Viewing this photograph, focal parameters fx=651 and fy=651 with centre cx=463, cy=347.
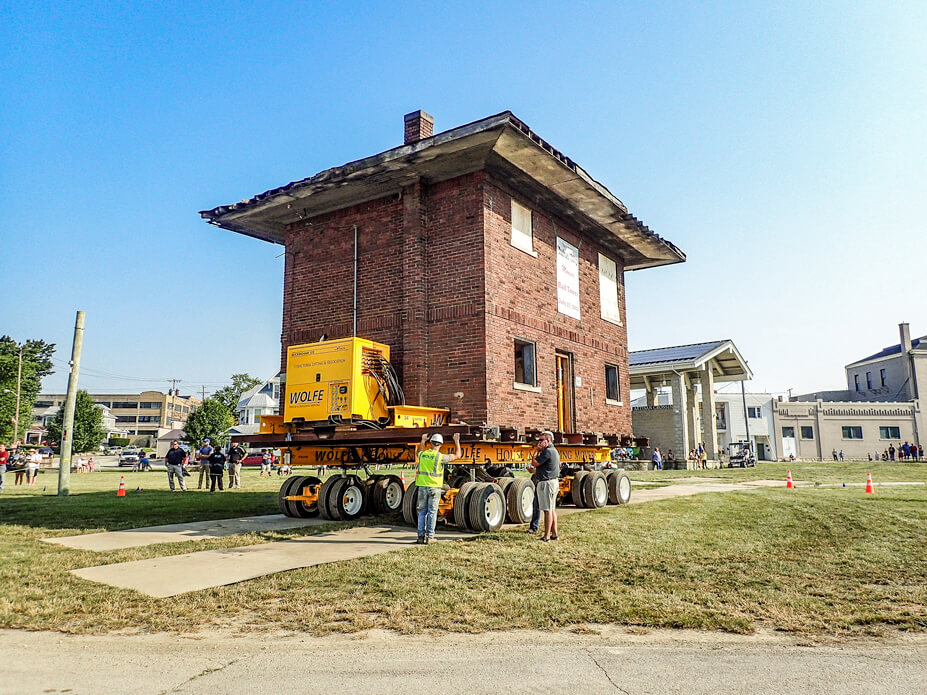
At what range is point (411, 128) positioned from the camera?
15781 millimetres

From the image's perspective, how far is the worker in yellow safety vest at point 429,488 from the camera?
33.4 ft

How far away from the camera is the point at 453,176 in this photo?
46.9 ft

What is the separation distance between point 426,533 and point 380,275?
21.8 feet

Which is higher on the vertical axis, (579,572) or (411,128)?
(411,128)

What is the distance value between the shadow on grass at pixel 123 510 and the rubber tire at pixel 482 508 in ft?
20.3

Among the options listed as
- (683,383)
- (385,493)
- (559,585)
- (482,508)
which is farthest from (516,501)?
(683,383)

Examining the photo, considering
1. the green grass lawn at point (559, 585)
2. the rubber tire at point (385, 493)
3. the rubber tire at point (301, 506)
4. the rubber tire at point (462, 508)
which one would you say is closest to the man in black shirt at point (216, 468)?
the rubber tire at point (301, 506)

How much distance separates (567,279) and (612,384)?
13.5ft

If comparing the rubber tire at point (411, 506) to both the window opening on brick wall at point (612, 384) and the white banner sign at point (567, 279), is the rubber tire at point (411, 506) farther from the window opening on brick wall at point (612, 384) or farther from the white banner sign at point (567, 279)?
the window opening on brick wall at point (612, 384)

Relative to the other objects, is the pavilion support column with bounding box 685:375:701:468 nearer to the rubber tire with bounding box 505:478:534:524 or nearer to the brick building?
the brick building

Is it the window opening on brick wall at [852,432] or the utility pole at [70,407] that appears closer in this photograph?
the utility pole at [70,407]

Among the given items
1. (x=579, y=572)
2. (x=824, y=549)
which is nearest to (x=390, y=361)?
(x=579, y=572)

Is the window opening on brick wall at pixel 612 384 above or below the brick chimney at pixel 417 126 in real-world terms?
below

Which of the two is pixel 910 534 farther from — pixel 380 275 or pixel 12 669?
pixel 12 669
